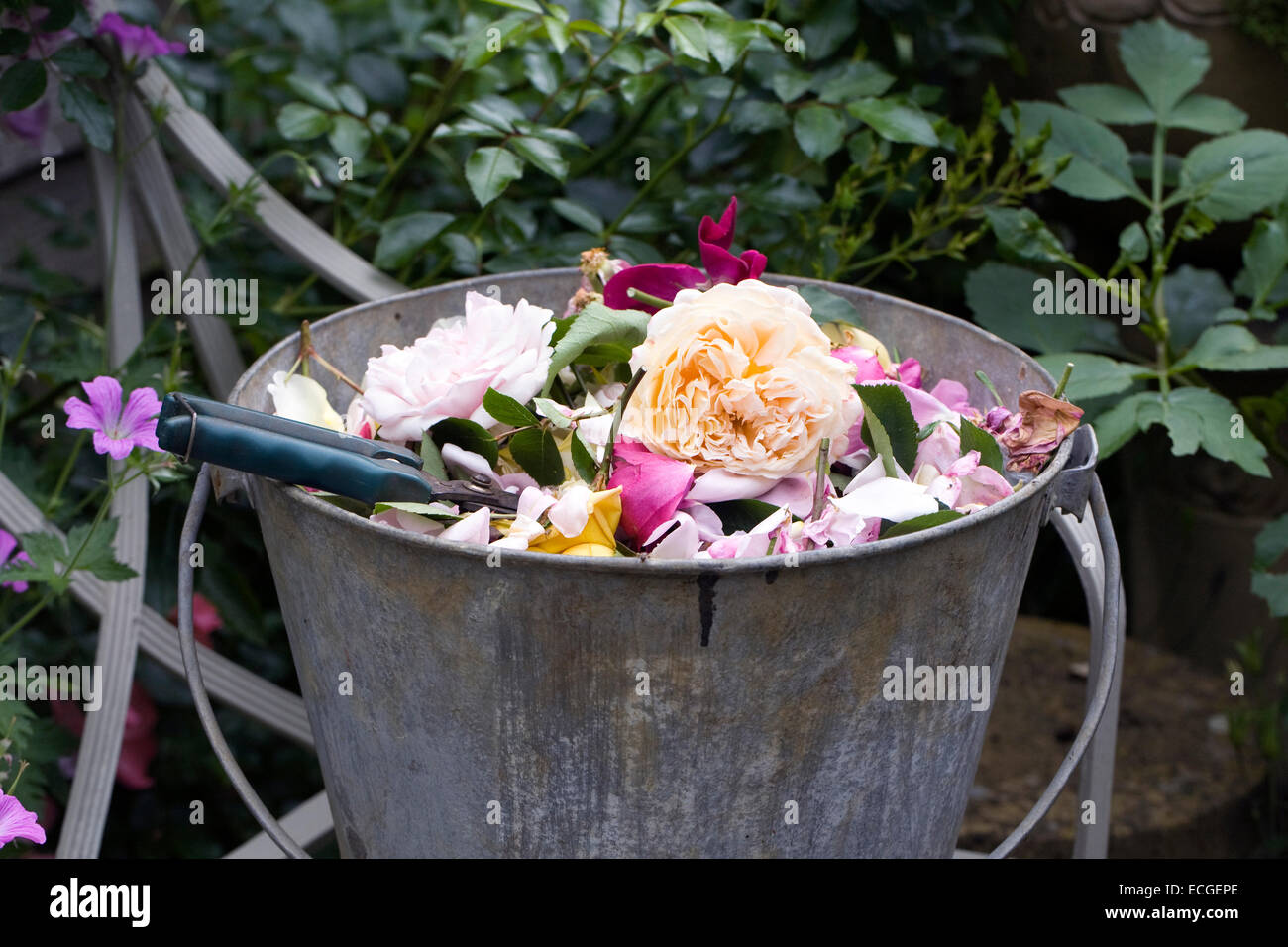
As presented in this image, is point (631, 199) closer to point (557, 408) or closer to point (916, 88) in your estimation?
point (916, 88)

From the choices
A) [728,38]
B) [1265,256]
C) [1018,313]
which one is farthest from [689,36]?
[1265,256]

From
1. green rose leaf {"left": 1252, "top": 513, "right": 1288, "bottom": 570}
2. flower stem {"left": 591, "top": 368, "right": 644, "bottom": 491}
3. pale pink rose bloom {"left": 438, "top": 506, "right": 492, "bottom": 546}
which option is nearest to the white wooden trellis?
green rose leaf {"left": 1252, "top": 513, "right": 1288, "bottom": 570}

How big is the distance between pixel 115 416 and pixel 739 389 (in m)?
0.58

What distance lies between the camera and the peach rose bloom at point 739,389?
97cm

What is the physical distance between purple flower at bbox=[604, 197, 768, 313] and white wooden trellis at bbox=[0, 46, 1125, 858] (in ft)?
1.54

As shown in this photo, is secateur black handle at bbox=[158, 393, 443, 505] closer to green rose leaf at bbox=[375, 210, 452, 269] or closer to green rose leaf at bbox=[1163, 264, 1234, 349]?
green rose leaf at bbox=[375, 210, 452, 269]

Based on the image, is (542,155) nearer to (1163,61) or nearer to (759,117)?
(759,117)

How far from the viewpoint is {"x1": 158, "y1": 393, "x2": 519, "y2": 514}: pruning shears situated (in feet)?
2.98

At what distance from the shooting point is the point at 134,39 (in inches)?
57.9

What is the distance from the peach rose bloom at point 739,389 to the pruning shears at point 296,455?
0.14 meters

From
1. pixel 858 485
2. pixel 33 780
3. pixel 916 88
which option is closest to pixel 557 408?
pixel 858 485

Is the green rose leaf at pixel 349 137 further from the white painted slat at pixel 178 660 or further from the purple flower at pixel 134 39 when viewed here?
the white painted slat at pixel 178 660

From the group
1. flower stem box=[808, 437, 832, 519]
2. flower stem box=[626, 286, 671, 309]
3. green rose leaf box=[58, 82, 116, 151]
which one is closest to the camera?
flower stem box=[808, 437, 832, 519]

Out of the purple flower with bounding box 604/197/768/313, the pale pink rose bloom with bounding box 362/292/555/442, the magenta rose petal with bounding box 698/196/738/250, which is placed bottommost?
the pale pink rose bloom with bounding box 362/292/555/442
